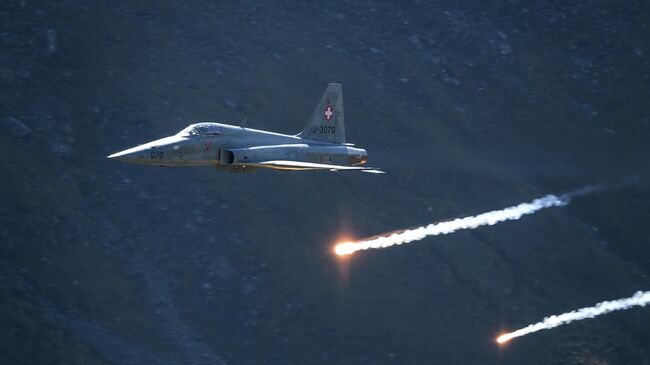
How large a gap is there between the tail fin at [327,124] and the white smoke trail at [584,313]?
23.0 meters

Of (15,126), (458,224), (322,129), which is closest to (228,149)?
(322,129)

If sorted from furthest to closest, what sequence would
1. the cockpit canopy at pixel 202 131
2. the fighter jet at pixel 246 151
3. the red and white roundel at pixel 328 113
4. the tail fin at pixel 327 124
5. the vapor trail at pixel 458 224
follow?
1. the vapor trail at pixel 458 224
2. the red and white roundel at pixel 328 113
3. the tail fin at pixel 327 124
4. the cockpit canopy at pixel 202 131
5. the fighter jet at pixel 246 151

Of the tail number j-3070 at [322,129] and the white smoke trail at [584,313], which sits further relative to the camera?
the white smoke trail at [584,313]

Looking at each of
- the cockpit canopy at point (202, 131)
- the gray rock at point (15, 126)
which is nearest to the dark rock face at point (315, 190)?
the gray rock at point (15, 126)

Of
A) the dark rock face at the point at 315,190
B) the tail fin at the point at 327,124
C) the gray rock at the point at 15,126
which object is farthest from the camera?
the gray rock at the point at 15,126

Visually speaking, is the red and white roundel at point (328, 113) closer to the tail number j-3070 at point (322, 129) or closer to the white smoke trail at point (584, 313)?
the tail number j-3070 at point (322, 129)

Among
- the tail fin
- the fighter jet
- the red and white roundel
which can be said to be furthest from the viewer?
the red and white roundel

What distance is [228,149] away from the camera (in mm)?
70562

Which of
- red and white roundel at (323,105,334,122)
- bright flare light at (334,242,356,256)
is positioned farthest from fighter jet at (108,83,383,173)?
bright flare light at (334,242,356,256)

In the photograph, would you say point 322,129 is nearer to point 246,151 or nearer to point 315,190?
point 246,151

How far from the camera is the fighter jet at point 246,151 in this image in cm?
6862

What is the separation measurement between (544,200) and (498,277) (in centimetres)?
902

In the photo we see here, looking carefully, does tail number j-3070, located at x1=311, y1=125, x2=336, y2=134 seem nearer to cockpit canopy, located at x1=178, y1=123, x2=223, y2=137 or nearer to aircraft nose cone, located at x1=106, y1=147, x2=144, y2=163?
cockpit canopy, located at x1=178, y1=123, x2=223, y2=137

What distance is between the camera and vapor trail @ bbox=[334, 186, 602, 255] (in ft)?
303
